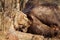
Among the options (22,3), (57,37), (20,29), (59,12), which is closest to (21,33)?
(20,29)

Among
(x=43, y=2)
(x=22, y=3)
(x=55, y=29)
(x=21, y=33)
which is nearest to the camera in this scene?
(x=21, y=33)

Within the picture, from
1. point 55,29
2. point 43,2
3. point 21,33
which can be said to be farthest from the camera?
point 43,2

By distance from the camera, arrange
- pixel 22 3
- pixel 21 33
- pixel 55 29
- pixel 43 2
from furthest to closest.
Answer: pixel 22 3, pixel 43 2, pixel 55 29, pixel 21 33

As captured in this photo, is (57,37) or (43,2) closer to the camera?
(57,37)

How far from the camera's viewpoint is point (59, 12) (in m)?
5.36

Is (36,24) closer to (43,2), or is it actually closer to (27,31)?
(27,31)

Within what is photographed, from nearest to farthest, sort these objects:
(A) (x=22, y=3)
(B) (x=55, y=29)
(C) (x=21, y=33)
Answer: (C) (x=21, y=33) < (B) (x=55, y=29) < (A) (x=22, y=3)

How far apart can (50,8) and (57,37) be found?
2.66ft

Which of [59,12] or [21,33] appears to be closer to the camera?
[21,33]

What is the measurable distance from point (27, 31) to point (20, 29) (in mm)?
217

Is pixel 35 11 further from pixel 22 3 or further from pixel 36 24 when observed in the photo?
pixel 22 3

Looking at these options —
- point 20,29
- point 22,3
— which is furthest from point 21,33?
point 22,3

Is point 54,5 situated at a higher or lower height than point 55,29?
higher

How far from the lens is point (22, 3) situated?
A: 6.08 meters
